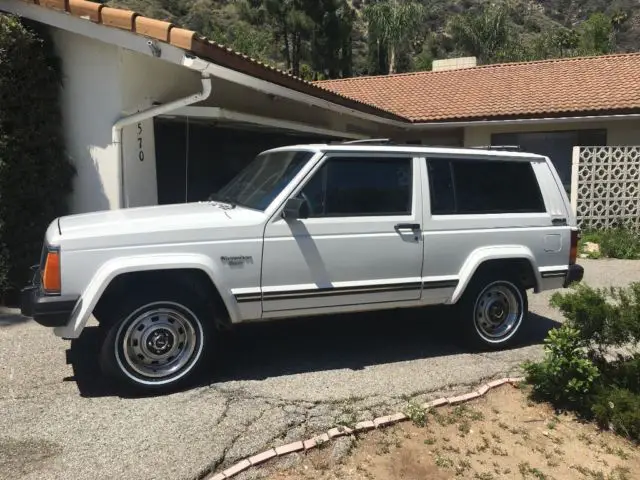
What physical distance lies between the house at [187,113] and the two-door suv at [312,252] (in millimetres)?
2064

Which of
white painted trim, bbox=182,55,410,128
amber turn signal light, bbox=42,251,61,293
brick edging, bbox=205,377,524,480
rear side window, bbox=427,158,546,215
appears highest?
white painted trim, bbox=182,55,410,128

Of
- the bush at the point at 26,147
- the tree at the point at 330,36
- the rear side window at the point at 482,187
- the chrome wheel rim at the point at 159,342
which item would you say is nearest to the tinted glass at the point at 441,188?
the rear side window at the point at 482,187

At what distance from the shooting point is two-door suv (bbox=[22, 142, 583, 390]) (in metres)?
4.45

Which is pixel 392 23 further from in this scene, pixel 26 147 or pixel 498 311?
pixel 498 311

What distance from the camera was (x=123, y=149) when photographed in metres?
7.50

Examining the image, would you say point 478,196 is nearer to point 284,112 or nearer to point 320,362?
point 320,362

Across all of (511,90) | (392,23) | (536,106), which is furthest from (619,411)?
(392,23)

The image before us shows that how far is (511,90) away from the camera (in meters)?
17.3

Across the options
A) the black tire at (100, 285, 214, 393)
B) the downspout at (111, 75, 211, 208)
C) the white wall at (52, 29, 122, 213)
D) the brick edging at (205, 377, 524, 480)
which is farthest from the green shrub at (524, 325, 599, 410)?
the white wall at (52, 29, 122, 213)

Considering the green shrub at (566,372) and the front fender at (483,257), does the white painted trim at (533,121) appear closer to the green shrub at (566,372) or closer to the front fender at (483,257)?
the front fender at (483,257)

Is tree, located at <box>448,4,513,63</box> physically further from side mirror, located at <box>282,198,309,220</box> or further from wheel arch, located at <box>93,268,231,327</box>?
wheel arch, located at <box>93,268,231,327</box>

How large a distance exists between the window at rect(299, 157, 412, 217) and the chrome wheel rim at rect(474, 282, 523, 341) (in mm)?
1207

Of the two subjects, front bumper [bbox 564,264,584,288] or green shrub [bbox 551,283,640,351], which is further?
front bumper [bbox 564,264,584,288]

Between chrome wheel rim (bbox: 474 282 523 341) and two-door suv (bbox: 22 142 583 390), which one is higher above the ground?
two-door suv (bbox: 22 142 583 390)
